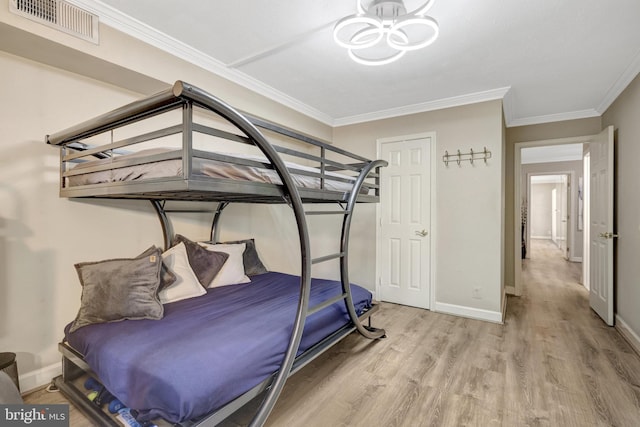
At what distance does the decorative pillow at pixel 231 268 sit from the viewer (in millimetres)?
2584

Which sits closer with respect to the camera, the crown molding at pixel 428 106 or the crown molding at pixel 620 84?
the crown molding at pixel 620 84

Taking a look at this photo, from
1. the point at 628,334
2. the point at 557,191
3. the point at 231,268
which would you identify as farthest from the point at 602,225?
the point at 557,191

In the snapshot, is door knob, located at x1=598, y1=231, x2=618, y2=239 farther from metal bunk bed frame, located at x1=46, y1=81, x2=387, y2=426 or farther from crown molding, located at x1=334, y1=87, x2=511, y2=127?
metal bunk bed frame, located at x1=46, y1=81, x2=387, y2=426

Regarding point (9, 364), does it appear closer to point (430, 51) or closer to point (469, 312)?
point (430, 51)

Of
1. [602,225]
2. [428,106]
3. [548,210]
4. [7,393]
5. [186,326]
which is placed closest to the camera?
[7,393]

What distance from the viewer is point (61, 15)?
1827mm

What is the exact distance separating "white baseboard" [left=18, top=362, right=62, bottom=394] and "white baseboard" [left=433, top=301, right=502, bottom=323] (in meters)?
3.49

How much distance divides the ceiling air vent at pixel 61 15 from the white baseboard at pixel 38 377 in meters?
2.15

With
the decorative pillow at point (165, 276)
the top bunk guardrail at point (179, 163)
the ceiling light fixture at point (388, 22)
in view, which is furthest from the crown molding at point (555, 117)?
the decorative pillow at point (165, 276)

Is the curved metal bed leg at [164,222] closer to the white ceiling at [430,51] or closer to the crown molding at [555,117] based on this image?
the white ceiling at [430,51]

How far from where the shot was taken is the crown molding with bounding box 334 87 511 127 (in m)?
3.24

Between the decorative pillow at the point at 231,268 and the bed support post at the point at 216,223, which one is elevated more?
the bed support post at the point at 216,223

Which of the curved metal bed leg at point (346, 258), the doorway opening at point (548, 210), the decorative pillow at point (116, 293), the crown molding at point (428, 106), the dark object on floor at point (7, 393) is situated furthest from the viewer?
the doorway opening at point (548, 210)

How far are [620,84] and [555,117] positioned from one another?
1026mm
